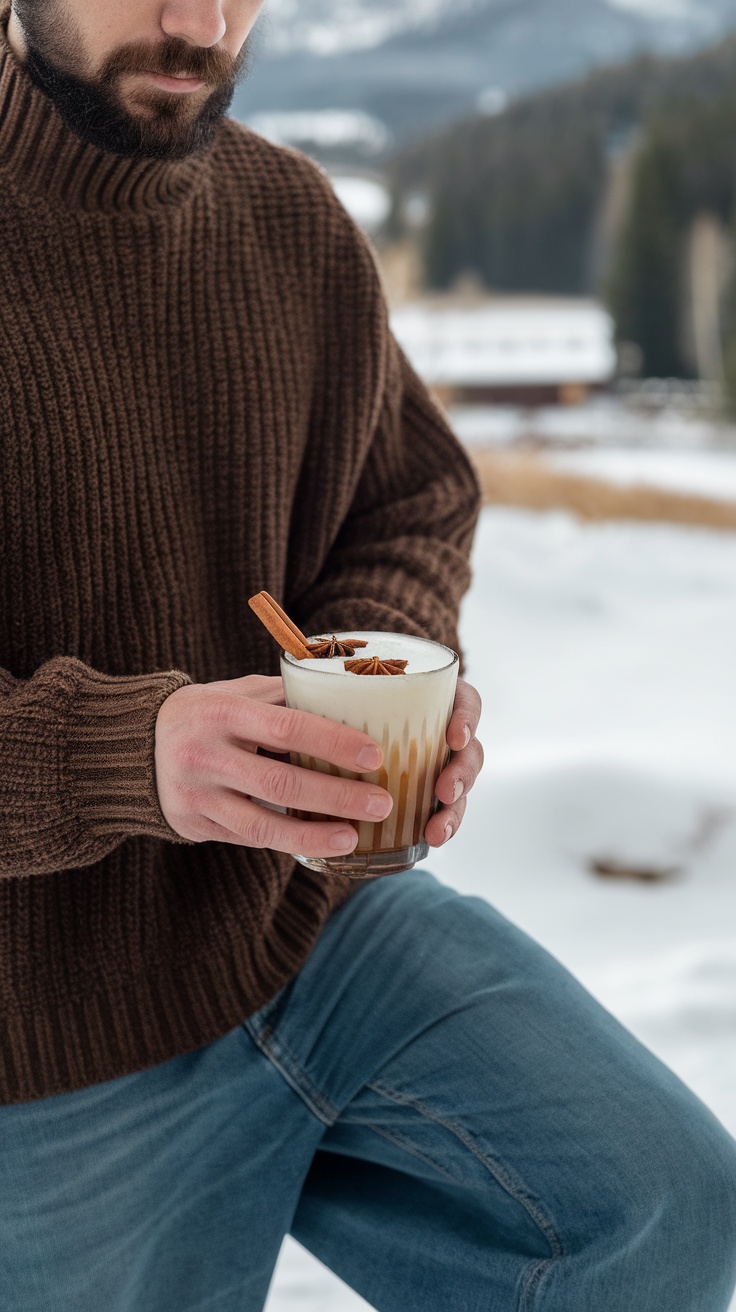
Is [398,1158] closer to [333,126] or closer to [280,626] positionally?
[280,626]

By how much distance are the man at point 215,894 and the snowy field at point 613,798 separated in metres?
0.49

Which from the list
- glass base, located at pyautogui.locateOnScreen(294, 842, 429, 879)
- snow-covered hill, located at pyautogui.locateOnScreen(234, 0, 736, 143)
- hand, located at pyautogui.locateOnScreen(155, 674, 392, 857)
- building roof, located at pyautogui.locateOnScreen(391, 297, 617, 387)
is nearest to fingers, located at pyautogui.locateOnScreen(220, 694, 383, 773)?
hand, located at pyautogui.locateOnScreen(155, 674, 392, 857)

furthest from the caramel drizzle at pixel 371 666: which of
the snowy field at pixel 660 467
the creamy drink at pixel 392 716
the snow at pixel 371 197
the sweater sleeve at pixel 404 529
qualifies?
the snow at pixel 371 197

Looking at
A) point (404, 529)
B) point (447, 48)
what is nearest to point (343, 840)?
point (404, 529)

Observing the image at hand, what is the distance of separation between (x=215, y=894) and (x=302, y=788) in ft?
1.35

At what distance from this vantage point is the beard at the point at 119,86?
36.4 inches

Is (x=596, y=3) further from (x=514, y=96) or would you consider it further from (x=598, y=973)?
(x=598, y=973)

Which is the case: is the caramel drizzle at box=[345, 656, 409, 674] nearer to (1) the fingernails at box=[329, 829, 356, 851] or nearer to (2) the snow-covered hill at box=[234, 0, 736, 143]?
(1) the fingernails at box=[329, 829, 356, 851]

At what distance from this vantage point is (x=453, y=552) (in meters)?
1.22

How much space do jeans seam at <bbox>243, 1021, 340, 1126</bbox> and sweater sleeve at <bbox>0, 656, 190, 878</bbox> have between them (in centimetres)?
29

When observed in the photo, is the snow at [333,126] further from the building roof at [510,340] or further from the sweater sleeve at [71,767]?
the sweater sleeve at [71,767]

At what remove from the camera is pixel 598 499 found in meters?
4.92

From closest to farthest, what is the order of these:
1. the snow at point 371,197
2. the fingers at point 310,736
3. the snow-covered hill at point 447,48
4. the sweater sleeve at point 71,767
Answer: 1. the fingers at point 310,736
2. the sweater sleeve at point 71,767
3. the snow at point 371,197
4. the snow-covered hill at point 447,48

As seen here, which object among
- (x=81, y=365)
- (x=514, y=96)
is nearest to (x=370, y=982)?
(x=81, y=365)
